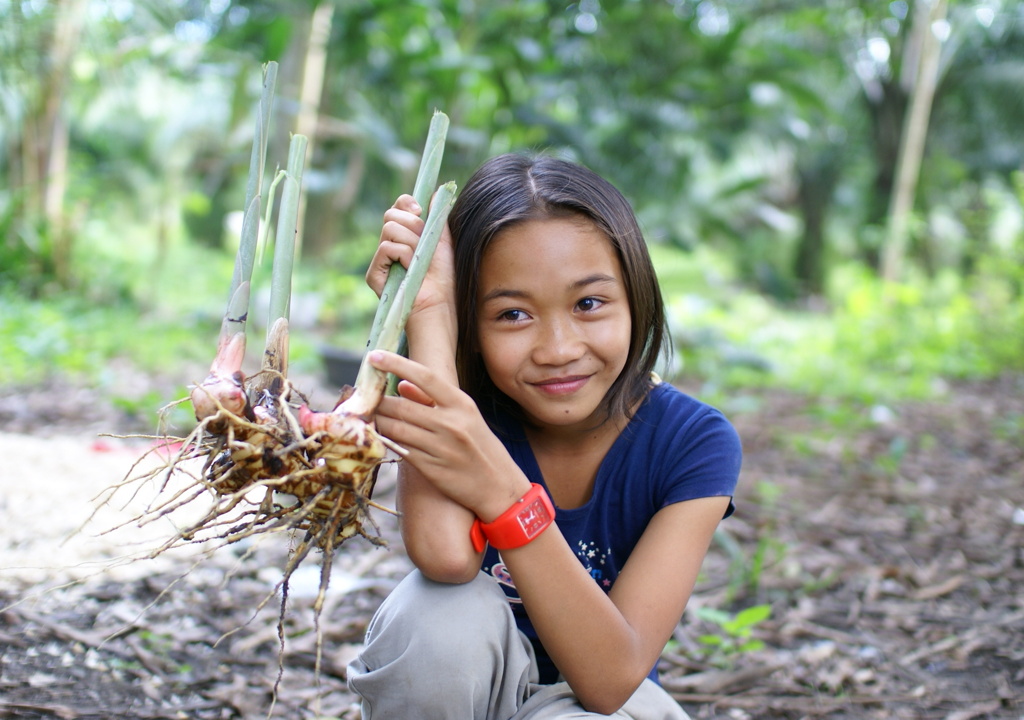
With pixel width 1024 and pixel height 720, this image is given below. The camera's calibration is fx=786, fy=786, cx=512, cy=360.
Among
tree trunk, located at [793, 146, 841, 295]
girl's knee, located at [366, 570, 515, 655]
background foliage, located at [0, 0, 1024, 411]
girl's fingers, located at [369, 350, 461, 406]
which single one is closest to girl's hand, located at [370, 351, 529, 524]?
girl's fingers, located at [369, 350, 461, 406]

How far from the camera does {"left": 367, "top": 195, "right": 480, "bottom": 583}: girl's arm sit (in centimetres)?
112

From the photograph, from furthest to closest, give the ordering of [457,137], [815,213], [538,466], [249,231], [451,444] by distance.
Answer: [815,213]
[457,137]
[538,466]
[249,231]
[451,444]

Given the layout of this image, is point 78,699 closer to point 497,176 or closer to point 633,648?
point 633,648

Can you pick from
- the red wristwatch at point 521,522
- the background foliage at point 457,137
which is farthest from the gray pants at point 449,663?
the background foliage at point 457,137

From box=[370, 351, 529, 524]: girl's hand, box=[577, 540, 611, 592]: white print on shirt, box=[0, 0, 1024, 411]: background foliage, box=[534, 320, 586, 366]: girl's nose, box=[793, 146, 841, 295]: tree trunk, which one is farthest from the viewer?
box=[793, 146, 841, 295]: tree trunk

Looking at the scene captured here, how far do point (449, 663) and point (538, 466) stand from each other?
15.6 inches

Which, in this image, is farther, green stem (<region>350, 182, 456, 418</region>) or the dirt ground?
the dirt ground

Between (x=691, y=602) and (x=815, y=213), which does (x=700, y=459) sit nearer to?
(x=691, y=602)

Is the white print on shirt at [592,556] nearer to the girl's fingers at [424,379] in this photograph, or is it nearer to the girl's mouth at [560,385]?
the girl's mouth at [560,385]

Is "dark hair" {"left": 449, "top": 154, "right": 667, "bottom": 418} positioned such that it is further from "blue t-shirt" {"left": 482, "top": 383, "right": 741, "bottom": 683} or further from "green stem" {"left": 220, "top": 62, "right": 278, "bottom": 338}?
"green stem" {"left": 220, "top": 62, "right": 278, "bottom": 338}

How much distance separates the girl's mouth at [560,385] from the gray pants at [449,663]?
310 mm

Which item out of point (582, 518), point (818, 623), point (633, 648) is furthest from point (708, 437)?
point (818, 623)

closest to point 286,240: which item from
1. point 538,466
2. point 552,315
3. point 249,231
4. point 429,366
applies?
point 249,231

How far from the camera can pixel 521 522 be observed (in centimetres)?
109
